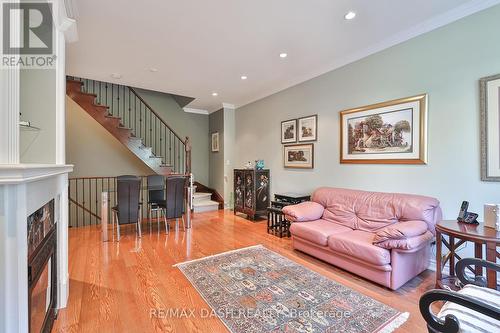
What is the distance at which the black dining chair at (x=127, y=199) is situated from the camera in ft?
12.2

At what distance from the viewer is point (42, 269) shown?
4.90 ft

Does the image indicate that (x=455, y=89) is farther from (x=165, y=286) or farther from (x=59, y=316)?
(x=59, y=316)

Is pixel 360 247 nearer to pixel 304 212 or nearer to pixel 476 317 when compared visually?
pixel 304 212

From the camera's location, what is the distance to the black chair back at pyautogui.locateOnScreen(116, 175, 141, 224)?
3.72 meters

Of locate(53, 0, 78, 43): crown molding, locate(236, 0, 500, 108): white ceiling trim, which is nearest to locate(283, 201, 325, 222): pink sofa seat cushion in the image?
locate(236, 0, 500, 108): white ceiling trim

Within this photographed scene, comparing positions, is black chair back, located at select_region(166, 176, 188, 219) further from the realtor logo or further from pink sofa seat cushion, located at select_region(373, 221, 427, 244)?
pink sofa seat cushion, located at select_region(373, 221, 427, 244)

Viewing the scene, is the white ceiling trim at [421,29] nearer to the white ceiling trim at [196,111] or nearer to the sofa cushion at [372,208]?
the sofa cushion at [372,208]

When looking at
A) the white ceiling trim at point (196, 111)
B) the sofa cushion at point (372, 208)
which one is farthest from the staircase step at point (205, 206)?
the sofa cushion at point (372, 208)

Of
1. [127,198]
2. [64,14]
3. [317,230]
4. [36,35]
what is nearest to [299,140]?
[317,230]

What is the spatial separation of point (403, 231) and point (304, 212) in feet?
4.28

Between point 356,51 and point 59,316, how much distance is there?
15.1 feet

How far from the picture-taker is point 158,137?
21.4 feet

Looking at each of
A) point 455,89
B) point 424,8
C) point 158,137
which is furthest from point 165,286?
point 158,137

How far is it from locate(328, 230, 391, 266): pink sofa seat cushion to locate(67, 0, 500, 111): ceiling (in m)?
2.54
